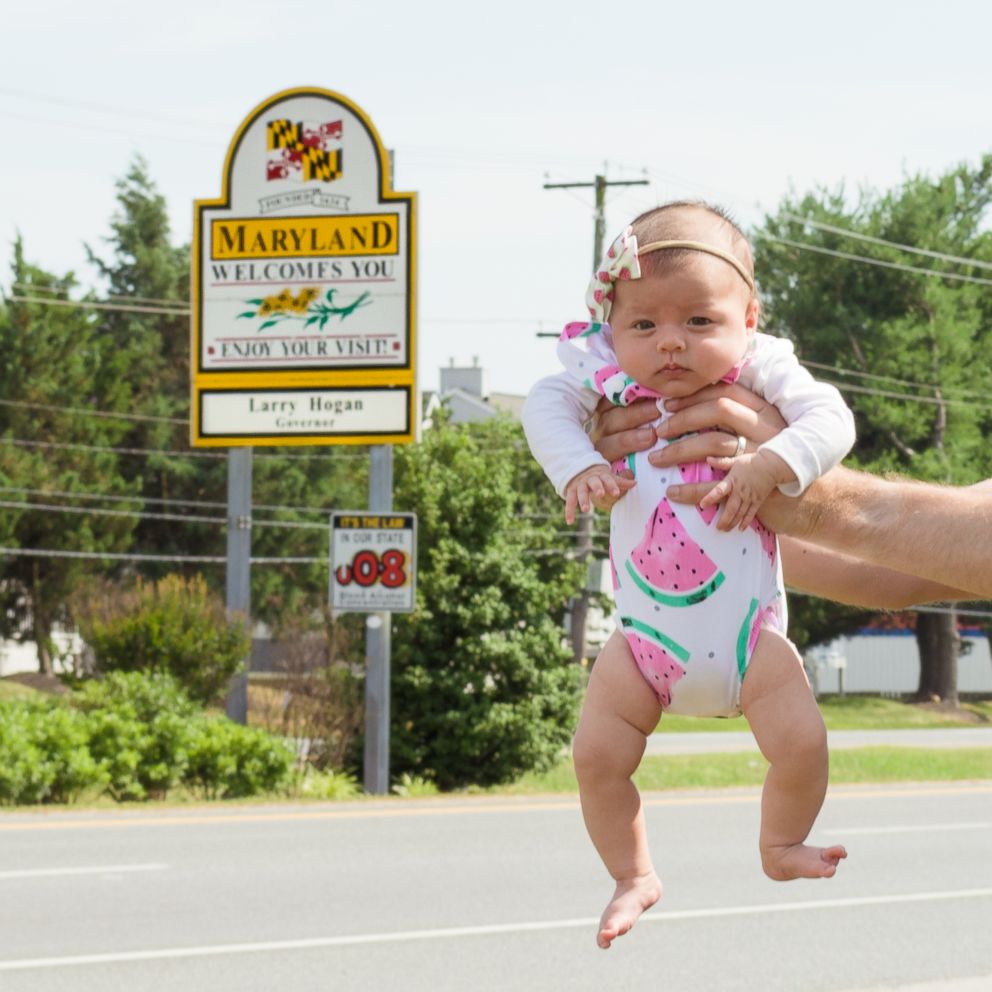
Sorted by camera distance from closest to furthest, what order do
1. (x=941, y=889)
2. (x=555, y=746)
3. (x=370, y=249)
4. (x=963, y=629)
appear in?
(x=941, y=889) → (x=370, y=249) → (x=555, y=746) → (x=963, y=629)

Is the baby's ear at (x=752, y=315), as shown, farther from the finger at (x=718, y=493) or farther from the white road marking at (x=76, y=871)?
the white road marking at (x=76, y=871)

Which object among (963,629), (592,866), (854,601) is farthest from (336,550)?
(963,629)

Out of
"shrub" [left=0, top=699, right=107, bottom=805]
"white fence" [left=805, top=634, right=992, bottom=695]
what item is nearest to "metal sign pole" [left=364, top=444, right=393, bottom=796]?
"shrub" [left=0, top=699, right=107, bottom=805]

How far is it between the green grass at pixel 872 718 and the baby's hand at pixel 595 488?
3885 cm

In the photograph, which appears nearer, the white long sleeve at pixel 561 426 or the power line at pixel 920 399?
the white long sleeve at pixel 561 426

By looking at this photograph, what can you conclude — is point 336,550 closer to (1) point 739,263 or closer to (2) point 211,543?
(1) point 739,263

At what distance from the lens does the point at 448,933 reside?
33.4ft

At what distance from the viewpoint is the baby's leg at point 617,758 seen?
2506 millimetres

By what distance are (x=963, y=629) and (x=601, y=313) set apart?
58006 mm

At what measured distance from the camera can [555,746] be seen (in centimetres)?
2034

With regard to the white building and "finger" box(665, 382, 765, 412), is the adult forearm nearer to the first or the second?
"finger" box(665, 382, 765, 412)

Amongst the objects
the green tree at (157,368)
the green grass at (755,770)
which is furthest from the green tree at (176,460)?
the green grass at (755,770)

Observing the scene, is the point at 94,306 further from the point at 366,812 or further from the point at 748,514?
the point at 748,514

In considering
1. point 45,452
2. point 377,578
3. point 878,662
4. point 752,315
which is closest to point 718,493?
point 752,315
